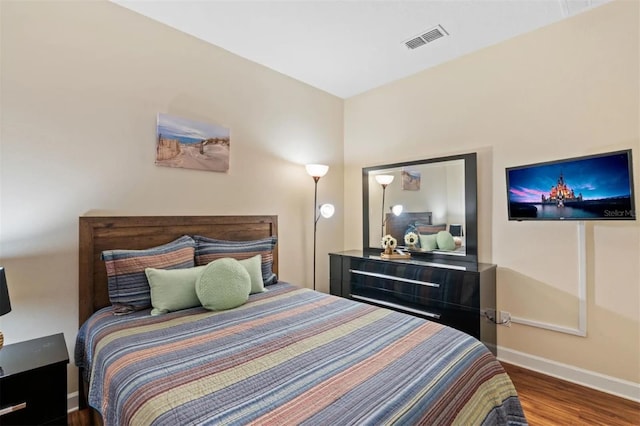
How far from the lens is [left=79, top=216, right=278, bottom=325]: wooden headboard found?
2039mm

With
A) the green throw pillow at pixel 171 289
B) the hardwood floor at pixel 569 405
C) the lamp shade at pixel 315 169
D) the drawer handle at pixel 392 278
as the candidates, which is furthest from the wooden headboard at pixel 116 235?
the hardwood floor at pixel 569 405

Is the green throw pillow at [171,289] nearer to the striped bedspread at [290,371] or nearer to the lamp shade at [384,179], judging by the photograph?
the striped bedspread at [290,371]

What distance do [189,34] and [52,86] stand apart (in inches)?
43.4

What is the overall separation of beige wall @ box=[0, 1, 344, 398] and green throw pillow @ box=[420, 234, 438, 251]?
5.43 feet

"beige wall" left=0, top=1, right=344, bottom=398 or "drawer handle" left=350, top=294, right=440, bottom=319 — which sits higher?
"beige wall" left=0, top=1, right=344, bottom=398

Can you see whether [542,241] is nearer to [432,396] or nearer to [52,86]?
[432,396]

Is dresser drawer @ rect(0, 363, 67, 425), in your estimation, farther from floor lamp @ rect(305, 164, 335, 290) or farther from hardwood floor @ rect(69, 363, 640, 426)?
floor lamp @ rect(305, 164, 335, 290)

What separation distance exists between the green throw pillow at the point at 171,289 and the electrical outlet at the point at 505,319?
8.25 feet

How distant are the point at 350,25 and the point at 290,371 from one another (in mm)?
2502

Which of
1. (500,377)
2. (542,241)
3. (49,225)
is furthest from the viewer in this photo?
(542,241)

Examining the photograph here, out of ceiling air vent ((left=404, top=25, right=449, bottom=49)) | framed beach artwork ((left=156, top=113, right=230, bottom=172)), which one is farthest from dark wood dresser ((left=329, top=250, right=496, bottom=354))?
ceiling air vent ((left=404, top=25, right=449, bottom=49))

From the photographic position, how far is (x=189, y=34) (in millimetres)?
2557

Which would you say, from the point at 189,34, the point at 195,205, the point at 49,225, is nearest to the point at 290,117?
the point at 189,34

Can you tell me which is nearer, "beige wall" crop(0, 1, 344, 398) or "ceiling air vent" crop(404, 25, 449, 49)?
"beige wall" crop(0, 1, 344, 398)
